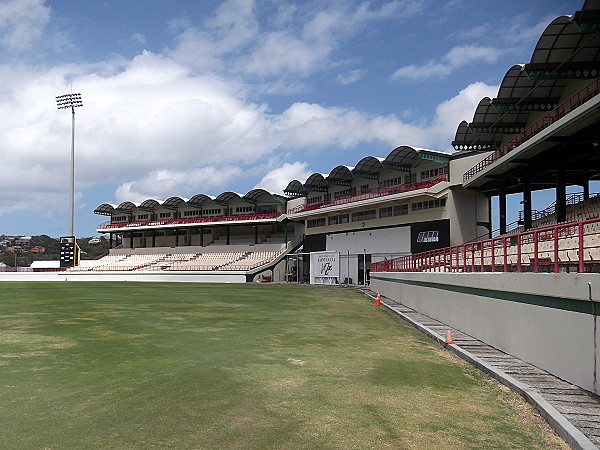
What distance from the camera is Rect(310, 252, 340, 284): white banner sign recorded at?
50.2 metres

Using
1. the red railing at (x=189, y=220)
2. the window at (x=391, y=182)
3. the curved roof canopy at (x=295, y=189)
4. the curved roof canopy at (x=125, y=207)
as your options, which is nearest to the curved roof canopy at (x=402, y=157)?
the window at (x=391, y=182)

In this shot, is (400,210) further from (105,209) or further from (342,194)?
(105,209)

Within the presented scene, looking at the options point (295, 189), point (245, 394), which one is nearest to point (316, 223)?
point (295, 189)

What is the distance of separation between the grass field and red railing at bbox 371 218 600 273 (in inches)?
101

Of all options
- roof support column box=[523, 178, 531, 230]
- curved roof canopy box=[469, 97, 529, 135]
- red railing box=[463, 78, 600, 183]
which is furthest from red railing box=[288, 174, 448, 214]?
roof support column box=[523, 178, 531, 230]

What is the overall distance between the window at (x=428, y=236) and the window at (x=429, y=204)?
7.97 ft

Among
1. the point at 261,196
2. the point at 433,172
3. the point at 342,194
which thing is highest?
the point at 261,196

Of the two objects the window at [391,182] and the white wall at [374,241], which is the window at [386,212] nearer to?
the white wall at [374,241]

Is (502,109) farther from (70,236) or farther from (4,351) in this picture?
Result: (70,236)

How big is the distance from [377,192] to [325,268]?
1081 cm

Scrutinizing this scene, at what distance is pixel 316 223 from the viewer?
6788 cm

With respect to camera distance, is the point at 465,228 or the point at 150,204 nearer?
the point at 465,228

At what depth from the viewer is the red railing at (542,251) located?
30.2 ft

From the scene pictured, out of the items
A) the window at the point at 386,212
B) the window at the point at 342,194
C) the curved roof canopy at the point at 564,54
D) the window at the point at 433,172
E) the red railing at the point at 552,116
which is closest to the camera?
the red railing at the point at 552,116
